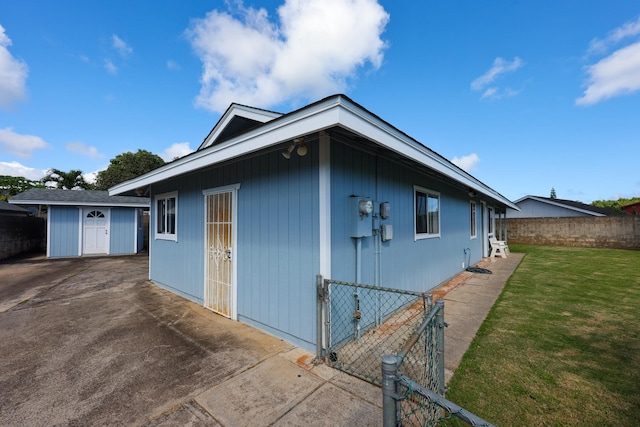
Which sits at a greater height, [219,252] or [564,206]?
[564,206]

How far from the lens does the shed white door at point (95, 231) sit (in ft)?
37.4

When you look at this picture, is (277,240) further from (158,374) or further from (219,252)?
(158,374)

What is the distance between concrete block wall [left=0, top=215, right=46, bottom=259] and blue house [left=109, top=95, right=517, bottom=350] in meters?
10.00

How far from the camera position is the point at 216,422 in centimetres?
189

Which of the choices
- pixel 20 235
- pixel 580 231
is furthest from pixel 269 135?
pixel 580 231

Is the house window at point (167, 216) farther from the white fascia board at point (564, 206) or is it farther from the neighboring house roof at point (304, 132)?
the white fascia board at point (564, 206)

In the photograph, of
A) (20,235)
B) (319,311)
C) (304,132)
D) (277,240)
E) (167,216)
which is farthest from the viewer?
(20,235)

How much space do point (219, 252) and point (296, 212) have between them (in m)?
1.93

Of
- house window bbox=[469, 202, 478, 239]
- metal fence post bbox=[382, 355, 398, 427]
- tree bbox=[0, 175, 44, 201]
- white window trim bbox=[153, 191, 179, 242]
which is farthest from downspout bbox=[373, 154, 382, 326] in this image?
tree bbox=[0, 175, 44, 201]

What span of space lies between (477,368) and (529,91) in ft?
36.7

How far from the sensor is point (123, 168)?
959 inches

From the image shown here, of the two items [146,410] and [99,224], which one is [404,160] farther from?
[99,224]

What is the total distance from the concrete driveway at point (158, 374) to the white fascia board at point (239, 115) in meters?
3.12

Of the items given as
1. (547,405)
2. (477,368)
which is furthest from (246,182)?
(547,405)
